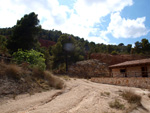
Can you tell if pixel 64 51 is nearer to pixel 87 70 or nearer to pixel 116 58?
pixel 87 70

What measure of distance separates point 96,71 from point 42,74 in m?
19.5

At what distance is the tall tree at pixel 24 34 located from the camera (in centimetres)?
1822

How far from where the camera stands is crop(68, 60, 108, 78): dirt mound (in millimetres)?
25206

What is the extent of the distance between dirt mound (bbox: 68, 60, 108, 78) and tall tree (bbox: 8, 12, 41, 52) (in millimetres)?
11972

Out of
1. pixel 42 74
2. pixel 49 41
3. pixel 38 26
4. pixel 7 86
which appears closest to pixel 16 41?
pixel 38 26

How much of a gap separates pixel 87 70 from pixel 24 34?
1670 centimetres

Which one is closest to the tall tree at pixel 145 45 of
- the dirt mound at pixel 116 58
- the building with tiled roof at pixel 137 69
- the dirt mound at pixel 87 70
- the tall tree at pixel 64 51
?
the dirt mound at pixel 116 58

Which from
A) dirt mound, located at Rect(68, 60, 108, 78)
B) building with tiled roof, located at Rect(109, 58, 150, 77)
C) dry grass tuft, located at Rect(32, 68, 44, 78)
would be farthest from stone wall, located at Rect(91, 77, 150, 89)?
dry grass tuft, located at Rect(32, 68, 44, 78)

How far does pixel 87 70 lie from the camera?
26.6 metres

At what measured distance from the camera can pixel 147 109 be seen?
554 centimetres

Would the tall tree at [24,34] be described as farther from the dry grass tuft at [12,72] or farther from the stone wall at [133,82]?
the stone wall at [133,82]

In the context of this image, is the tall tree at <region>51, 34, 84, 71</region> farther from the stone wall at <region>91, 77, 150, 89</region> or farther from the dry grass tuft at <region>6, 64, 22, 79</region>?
the dry grass tuft at <region>6, 64, 22, 79</region>

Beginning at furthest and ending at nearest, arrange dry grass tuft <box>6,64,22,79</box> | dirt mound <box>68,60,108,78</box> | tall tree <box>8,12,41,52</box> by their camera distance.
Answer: dirt mound <box>68,60,108,78</box> → tall tree <box>8,12,41,52</box> → dry grass tuft <box>6,64,22,79</box>

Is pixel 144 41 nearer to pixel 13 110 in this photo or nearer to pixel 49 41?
pixel 13 110
